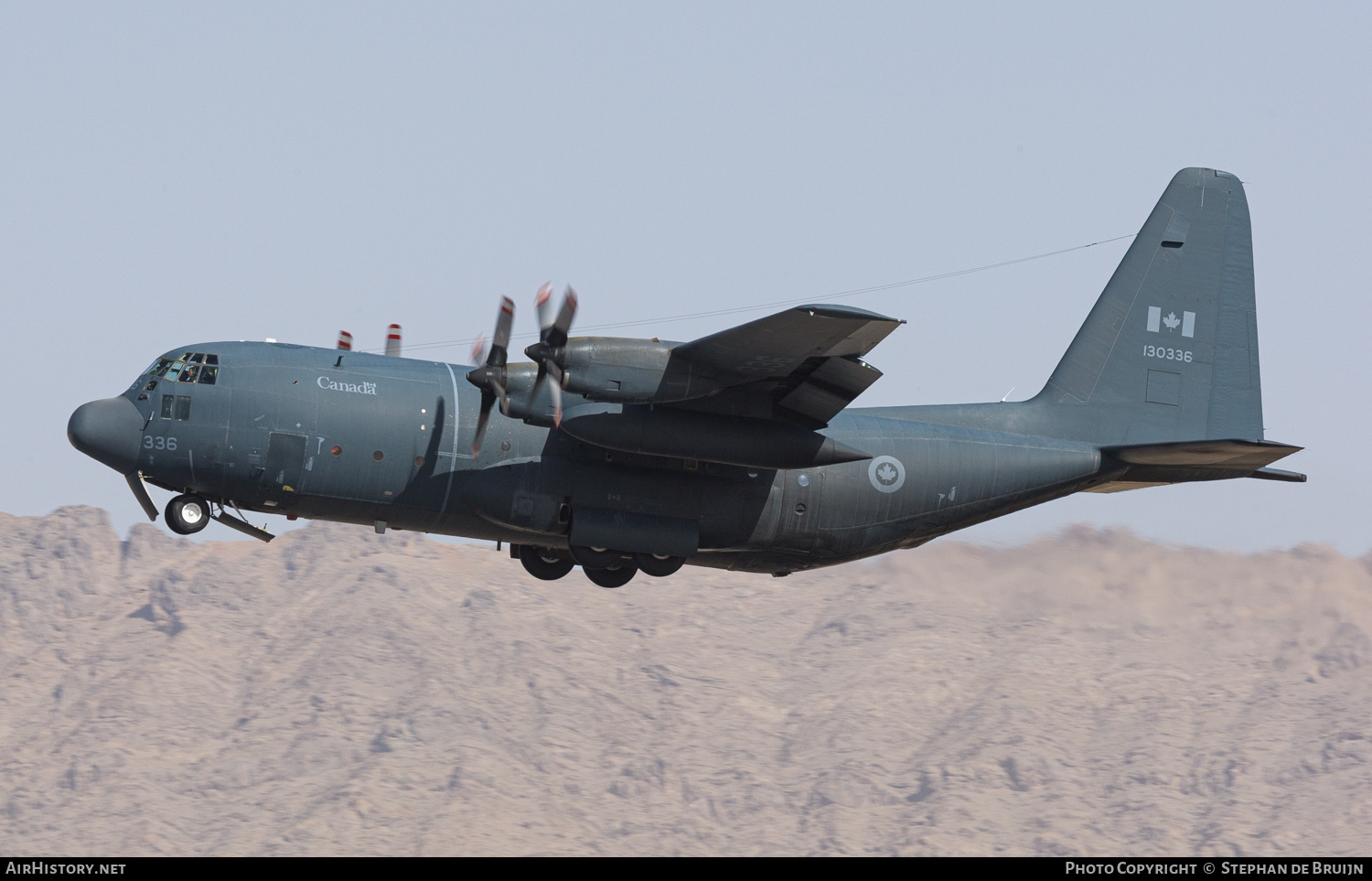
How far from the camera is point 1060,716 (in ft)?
423

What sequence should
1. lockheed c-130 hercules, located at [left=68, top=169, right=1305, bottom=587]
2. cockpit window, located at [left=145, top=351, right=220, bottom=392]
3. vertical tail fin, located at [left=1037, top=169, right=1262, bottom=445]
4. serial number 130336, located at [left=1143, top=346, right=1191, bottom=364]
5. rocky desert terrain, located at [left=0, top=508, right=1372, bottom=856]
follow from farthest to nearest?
rocky desert terrain, located at [left=0, top=508, right=1372, bottom=856], serial number 130336, located at [left=1143, top=346, right=1191, bottom=364], vertical tail fin, located at [left=1037, top=169, right=1262, bottom=445], cockpit window, located at [left=145, top=351, right=220, bottom=392], lockheed c-130 hercules, located at [left=68, top=169, right=1305, bottom=587]

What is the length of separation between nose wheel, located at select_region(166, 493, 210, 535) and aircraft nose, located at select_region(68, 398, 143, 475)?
0.83 m

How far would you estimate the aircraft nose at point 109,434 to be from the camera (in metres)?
24.3

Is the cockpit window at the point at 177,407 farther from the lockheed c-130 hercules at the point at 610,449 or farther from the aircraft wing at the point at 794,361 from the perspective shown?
the aircraft wing at the point at 794,361

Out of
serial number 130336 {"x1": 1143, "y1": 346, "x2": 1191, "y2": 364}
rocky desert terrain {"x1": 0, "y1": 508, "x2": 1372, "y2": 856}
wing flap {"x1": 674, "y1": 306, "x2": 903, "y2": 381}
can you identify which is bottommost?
rocky desert terrain {"x1": 0, "y1": 508, "x2": 1372, "y2": 856}

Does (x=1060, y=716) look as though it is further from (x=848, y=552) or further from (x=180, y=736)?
(x=848, y=552)

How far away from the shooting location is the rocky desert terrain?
376 feet

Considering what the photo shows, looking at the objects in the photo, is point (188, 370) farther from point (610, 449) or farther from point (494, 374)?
point (610, 449)

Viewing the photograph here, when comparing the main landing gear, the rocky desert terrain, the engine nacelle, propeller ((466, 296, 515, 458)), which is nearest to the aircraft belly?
the main landing gear

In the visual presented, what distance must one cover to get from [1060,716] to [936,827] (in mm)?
17753

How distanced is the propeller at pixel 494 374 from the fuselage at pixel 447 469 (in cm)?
40

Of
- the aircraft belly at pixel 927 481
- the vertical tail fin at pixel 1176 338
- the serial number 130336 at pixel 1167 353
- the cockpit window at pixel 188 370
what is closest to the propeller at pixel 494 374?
the cockpit window at pixel 188 370

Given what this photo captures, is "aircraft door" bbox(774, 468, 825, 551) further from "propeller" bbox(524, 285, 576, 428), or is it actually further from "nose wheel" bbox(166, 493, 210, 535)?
"nose wheel" bbox(166, 493, 210, 535)
